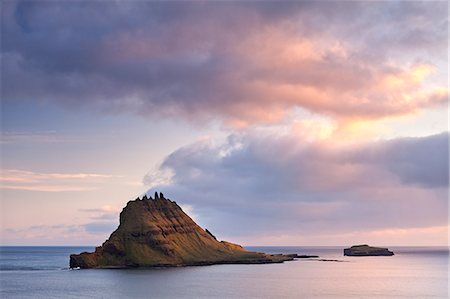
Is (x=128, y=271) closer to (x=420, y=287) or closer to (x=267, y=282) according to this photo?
(x=267, y=282)

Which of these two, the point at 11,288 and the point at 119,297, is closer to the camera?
the point at 119,297

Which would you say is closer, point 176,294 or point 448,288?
point 176,294

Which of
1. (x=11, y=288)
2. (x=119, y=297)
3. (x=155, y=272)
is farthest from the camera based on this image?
(x=155, y=272)

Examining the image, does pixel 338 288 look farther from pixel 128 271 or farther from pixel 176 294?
pixel 128 271

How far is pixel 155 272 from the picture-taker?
195125 mm

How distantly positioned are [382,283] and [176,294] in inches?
2912

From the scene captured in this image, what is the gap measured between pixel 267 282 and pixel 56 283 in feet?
202

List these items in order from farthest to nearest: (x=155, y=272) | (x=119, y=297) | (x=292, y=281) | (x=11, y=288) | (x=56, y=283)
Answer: (x=155, y=272) < (x=292, y=281) < (x=56, y=283) < (x=11, y=288) < (x=119, y=297)

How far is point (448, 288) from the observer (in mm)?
167250

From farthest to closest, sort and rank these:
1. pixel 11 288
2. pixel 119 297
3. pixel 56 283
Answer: pixel 56 283 → pixel 11 288 → pixel 119 297

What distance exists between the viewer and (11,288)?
15550cm

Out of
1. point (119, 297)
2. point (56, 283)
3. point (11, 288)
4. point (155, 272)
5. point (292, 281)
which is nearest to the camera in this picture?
point (119, 297)

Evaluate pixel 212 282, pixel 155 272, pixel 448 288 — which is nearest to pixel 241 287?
pixel 212 282

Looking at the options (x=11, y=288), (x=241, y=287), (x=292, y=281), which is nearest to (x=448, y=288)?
(x=292, y=281)
